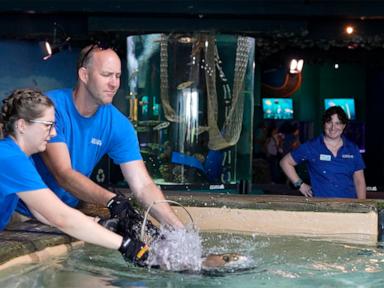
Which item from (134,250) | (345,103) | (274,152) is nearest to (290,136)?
(274,152)

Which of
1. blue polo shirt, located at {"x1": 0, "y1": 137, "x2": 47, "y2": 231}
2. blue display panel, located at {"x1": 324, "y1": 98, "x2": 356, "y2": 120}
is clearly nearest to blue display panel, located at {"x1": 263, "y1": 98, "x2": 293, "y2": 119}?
blue display panel, located at {"x1": 324, "y1": 98, "x2": 356, "y2": 120}

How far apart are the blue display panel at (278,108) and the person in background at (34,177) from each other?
10821 mm

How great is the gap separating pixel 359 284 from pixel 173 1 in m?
5.33

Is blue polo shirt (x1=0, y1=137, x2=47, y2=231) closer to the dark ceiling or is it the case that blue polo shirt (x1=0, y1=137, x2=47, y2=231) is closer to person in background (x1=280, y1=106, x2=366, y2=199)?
person in background (x1=280, y1=106, x2=366, y2=199)

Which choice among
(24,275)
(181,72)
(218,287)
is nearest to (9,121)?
(24,275)

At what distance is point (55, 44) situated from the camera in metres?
8.91

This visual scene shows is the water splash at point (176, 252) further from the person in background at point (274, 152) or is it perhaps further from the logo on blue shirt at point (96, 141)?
the person in background at point (274, 152)

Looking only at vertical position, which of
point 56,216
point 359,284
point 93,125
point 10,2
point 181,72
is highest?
point 10,2

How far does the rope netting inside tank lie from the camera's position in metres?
7.81

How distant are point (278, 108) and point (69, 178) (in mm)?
10552

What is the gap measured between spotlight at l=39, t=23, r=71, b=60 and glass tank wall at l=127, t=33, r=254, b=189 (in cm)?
122

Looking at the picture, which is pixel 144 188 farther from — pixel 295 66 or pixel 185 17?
pixel 295 66

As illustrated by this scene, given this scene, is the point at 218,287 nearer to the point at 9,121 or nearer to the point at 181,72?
the point at 9,121

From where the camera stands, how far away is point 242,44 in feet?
26.2
